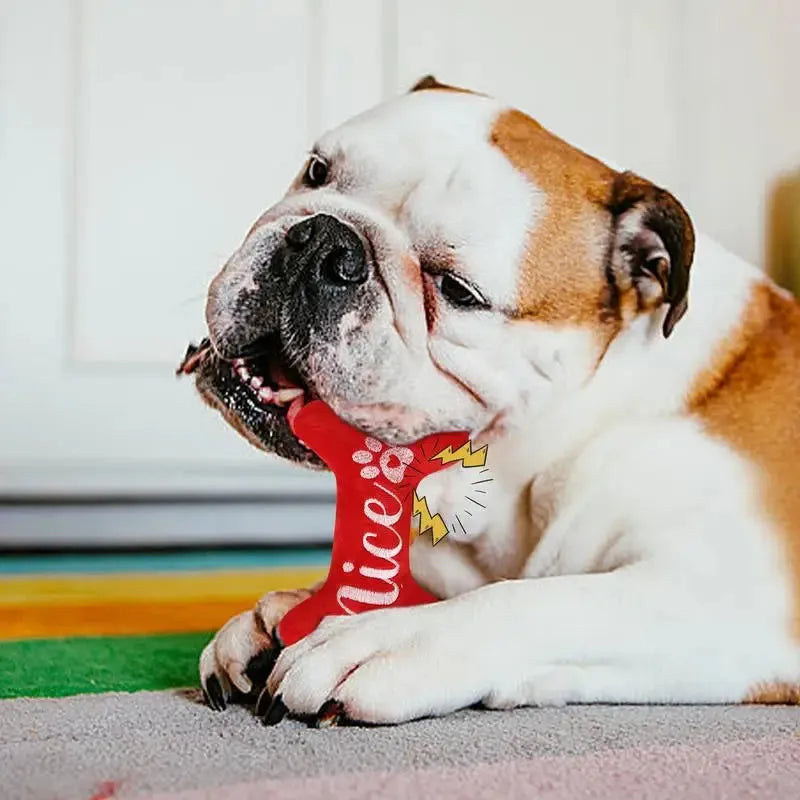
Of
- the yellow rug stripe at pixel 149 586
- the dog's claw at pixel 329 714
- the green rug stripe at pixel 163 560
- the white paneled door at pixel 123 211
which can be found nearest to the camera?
the dog's claw at pixel 329 714

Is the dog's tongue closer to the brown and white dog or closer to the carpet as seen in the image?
the brown and white dog

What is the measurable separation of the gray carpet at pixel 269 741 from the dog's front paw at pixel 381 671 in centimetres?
2

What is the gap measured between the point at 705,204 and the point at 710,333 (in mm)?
1661

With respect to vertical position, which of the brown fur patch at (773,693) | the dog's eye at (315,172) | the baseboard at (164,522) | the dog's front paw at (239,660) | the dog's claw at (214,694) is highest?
the dog's eye at (315,172)

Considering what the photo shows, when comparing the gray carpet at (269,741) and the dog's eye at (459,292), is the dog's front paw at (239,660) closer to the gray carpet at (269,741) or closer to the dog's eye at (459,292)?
the gray carpet at (269,741)

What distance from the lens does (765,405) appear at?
51.4 inches

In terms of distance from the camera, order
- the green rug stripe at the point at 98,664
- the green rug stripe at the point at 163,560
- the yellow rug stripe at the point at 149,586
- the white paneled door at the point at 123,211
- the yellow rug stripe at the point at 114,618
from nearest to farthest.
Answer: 1. the green rug stripe at the point at 98,664
2. the yellow rug stripe at the point at 114,618
3. the yellow rug stripe at the point at 149,586
4. the green rug stripe at the point at 163,560
5. the white paneled door at the point at 123,211

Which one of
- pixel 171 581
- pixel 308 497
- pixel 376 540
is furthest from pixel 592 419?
pixel 308 497

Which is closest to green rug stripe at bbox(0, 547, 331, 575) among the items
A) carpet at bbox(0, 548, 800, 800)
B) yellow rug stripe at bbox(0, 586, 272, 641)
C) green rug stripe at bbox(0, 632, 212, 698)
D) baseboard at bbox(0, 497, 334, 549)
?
baseboard at bbox(0, 497, 334, 549)

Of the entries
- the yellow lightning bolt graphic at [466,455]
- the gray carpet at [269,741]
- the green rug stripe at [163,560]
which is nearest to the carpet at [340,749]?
the gray carpet at [269,741]

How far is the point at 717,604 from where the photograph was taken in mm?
1175

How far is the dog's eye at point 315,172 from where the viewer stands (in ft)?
4.42

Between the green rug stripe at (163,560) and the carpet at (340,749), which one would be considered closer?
the carpet at (340,749)

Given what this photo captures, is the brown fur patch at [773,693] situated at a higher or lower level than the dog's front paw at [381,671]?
lower
